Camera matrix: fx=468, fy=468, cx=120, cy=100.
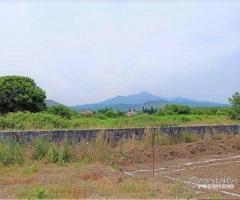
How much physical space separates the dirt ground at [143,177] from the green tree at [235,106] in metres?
9.58

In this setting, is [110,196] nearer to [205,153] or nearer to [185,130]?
[205,153]

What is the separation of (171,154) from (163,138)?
4.41ft

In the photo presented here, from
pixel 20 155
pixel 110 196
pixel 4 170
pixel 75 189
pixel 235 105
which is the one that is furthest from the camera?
pixel 235 105

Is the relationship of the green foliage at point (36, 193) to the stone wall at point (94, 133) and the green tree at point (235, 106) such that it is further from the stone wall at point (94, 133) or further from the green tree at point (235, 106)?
the green tree at point (235, 106)

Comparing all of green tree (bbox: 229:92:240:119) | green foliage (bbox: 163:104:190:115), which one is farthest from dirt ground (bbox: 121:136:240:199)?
green foliage (bbox: 163:104:190:115)

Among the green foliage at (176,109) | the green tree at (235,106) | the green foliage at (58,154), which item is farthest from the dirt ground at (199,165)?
the green foliage at (176,109)

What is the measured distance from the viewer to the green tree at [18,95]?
22.1 meters

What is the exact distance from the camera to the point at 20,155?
38.3 ft

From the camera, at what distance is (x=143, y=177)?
31.3 ft

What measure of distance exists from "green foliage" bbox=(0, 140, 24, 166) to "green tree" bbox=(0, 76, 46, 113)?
10.5 meters

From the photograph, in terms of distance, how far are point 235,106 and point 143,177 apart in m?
15.5

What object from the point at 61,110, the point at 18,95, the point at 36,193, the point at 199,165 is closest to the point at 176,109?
the point at 61,110

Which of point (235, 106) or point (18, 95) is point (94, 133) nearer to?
point (18, 95)

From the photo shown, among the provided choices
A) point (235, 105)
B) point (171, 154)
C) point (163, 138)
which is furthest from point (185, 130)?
point (235, 105)
